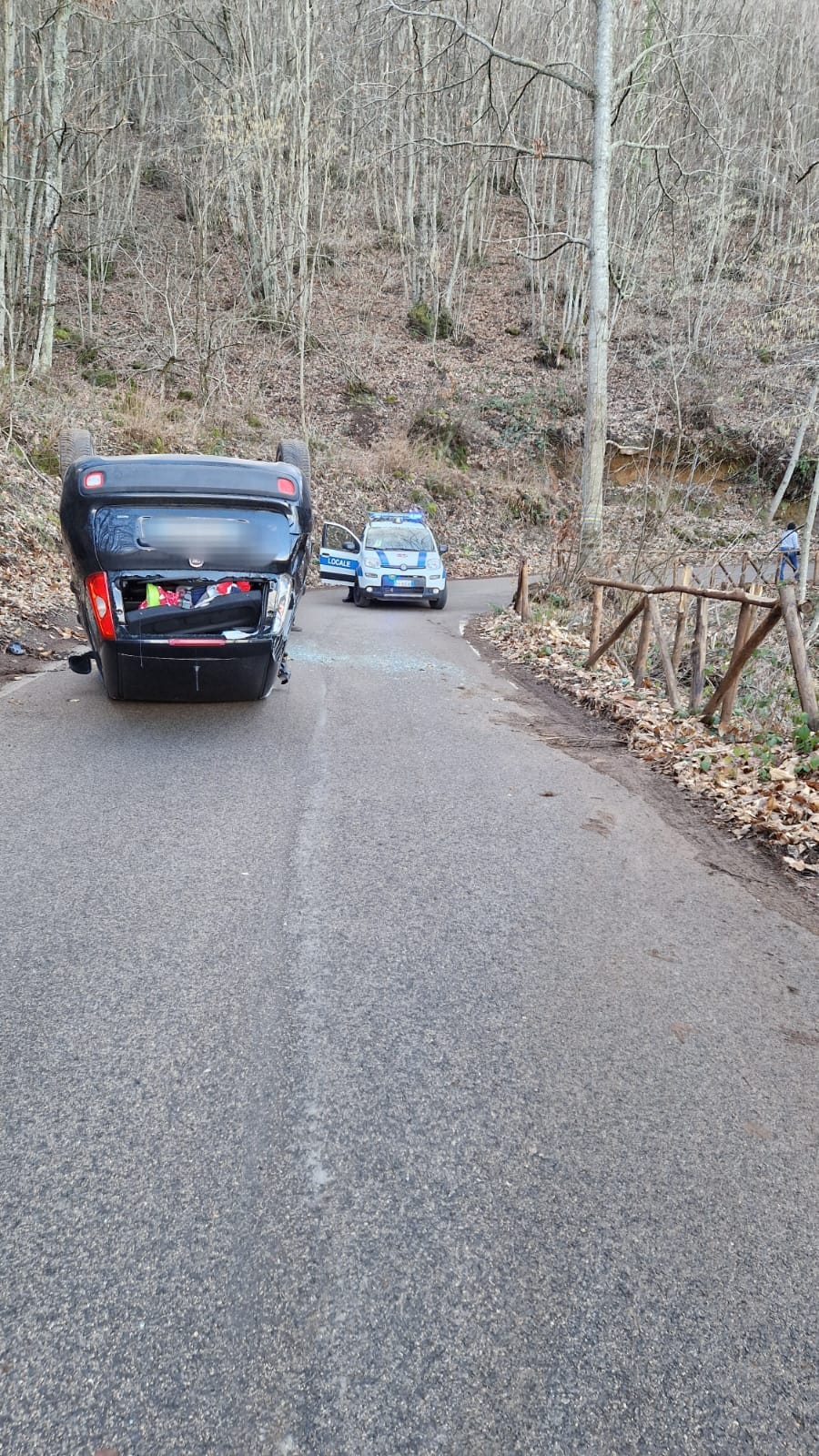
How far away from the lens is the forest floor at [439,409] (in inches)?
544

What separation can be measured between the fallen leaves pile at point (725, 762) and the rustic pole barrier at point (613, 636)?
0.16 metres

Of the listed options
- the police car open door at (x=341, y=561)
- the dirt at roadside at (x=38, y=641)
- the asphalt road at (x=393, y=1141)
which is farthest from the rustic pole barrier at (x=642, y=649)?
the police car open door at (x=341, y=561)

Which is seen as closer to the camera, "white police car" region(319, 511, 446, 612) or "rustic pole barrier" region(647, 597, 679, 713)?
"rustic pole barrier" region(647, 597, 679, 713)

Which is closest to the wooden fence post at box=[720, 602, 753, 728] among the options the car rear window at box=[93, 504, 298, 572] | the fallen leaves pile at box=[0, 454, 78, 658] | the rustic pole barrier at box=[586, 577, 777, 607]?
the rustic pole barrier at box=[586, 577, 777, 607]

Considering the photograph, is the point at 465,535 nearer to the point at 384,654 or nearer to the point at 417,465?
the point at 417,465

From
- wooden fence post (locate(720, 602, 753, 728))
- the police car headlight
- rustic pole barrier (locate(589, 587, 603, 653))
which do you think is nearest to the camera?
the police car headlight

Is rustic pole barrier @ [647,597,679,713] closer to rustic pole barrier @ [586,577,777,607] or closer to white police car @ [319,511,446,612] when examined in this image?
rustic pole barrier @ [586,577,777,607]

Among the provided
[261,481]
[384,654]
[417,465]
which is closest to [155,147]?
[417,465]

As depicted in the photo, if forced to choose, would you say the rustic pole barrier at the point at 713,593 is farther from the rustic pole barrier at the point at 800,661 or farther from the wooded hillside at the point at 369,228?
the wooded hillside at the point at 369,228

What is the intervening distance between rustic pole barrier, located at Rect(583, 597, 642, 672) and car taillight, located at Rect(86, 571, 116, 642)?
19.2 ft

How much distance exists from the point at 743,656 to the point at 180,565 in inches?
176

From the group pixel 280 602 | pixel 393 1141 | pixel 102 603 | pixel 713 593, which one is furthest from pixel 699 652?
pixel 393 1141

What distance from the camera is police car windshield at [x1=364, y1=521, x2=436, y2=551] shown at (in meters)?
17.9

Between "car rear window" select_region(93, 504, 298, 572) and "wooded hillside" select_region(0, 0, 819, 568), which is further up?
"wooded hillside" select_region(0, 0, 819, 568)
